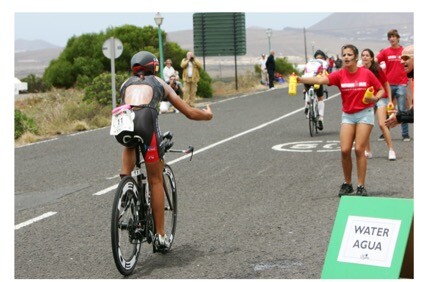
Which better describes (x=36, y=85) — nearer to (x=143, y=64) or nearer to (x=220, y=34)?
(x=220, y=34)

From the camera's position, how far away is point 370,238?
19.9 ft

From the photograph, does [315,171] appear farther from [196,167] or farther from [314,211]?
[314,211]

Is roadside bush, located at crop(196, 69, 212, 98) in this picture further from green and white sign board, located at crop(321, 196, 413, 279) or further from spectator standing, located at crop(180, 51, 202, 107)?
green and white sign board, located at crop(321, 196, 413, 279)

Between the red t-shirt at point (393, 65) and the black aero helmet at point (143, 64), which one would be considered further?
the red t-shirt at point (393, 65)

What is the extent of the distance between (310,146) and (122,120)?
33.3ft

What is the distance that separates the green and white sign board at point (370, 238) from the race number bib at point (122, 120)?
1.92 metres

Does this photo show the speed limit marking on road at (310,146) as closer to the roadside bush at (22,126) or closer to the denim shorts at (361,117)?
the denim shorts at (361,117)

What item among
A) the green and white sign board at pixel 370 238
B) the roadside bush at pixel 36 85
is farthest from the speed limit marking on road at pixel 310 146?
the roadside bush at pixel 36 85

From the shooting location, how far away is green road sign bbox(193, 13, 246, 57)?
158 ft

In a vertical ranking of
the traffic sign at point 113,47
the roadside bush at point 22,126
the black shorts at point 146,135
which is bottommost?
the roadside bush at point 22,126

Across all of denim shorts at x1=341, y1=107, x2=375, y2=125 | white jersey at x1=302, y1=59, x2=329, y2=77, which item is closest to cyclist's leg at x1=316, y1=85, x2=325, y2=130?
white jersey at x1=302, y1=59, x2=329, y2=77

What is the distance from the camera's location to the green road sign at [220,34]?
48.2 m

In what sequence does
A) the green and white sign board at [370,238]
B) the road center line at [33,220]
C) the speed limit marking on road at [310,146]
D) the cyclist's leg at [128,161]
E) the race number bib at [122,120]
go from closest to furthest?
the green and white sign board at [370,238] < the race number bib at [122,120] < the cyclist's leg at [128,161] < the road center line at [33,220] < the speed limit marking on road at [310,146]

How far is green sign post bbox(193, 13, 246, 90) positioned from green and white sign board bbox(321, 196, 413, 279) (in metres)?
42.1
